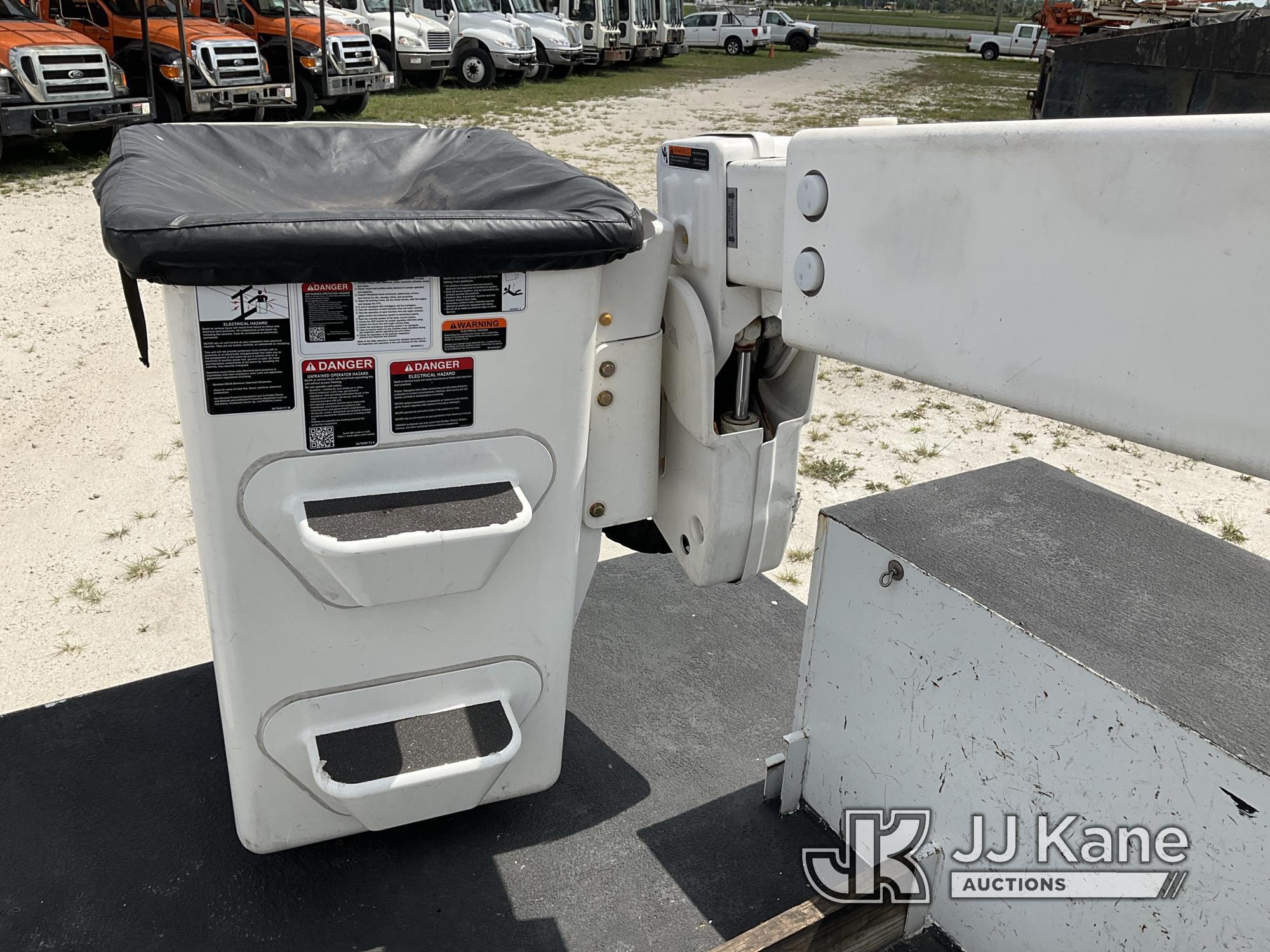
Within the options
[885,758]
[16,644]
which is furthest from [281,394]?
[16,644]

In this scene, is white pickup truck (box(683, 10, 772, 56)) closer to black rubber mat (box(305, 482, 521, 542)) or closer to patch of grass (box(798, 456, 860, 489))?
patch of grass (box(798, 456, 860, 489))

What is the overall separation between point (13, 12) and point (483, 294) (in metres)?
9.89

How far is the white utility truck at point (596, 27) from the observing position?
20.3 meters

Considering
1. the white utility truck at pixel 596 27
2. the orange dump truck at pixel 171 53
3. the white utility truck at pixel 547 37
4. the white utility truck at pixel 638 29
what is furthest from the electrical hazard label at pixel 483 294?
the white utility truck at pixel 638 29

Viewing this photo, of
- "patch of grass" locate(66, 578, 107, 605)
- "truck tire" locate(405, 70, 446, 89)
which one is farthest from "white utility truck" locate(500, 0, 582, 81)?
"patch of grass" locate(66, 578, 107, 605)

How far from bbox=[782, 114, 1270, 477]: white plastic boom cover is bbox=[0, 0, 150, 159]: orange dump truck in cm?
876

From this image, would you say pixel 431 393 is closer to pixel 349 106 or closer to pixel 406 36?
pixel 349 106

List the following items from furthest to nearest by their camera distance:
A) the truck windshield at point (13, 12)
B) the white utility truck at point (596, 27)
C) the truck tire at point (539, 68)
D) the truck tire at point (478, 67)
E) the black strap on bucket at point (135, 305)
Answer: the white utility truck at point (596, 27)
the truck tire at point (539, 68)
the truck tire at point (478, 67)
the truck windshield at point (13, 12)
the black strap on bucket at point (135, 305)

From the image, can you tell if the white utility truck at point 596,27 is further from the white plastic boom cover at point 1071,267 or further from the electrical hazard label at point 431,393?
the white plastic boom cover at point 1071,267

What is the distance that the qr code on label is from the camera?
1.59m

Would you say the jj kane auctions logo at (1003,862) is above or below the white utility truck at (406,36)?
below

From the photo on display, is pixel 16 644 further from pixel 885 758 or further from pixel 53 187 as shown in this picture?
pixel 53 187

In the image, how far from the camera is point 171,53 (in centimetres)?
981

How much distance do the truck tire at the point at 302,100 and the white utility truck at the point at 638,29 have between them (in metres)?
10.9
